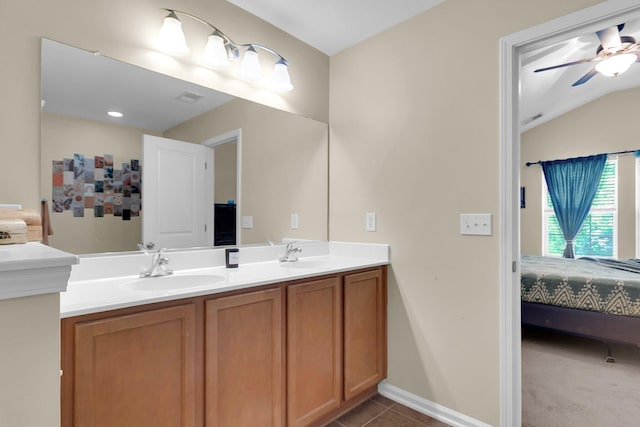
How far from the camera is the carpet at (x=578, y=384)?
1.97m

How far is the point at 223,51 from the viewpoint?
1815mm

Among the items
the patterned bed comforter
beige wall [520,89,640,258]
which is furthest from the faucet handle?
beige wall [520,89,640,258]

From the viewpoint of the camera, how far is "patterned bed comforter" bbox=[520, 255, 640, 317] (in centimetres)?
271

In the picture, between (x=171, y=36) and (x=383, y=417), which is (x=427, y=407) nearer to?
(x=383, y=417)

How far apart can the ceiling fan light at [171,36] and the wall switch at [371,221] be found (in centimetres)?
148

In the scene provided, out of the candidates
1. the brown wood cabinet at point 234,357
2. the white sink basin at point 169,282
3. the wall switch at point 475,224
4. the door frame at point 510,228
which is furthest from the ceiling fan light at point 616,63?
the white sink basin at point 169,282

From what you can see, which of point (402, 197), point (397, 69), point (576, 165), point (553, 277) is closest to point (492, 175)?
point (402, 197)

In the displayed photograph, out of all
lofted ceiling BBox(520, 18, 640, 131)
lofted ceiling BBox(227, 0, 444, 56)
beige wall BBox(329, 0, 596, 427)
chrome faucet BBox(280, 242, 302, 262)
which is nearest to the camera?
beige wall BBox(329, 0, 596, 427)

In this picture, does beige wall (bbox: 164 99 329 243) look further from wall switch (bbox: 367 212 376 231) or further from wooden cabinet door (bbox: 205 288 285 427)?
wooden cabinet door (bbox: 205 288 285 427)

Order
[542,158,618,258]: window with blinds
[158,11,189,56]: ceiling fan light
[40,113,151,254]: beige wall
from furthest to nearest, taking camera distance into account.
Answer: [542,158,618,258]: window with blinds → [158,11,189,56]: ceiling fan light → [40,113,151,254]: beige wall

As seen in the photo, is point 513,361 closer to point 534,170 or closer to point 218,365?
point 218,365

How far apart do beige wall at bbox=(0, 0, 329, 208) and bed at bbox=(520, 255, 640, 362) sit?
296cm

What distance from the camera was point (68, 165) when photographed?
1434 millimetres

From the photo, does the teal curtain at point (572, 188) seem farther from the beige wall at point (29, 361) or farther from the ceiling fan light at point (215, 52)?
the beige wall at point (29, 361)
